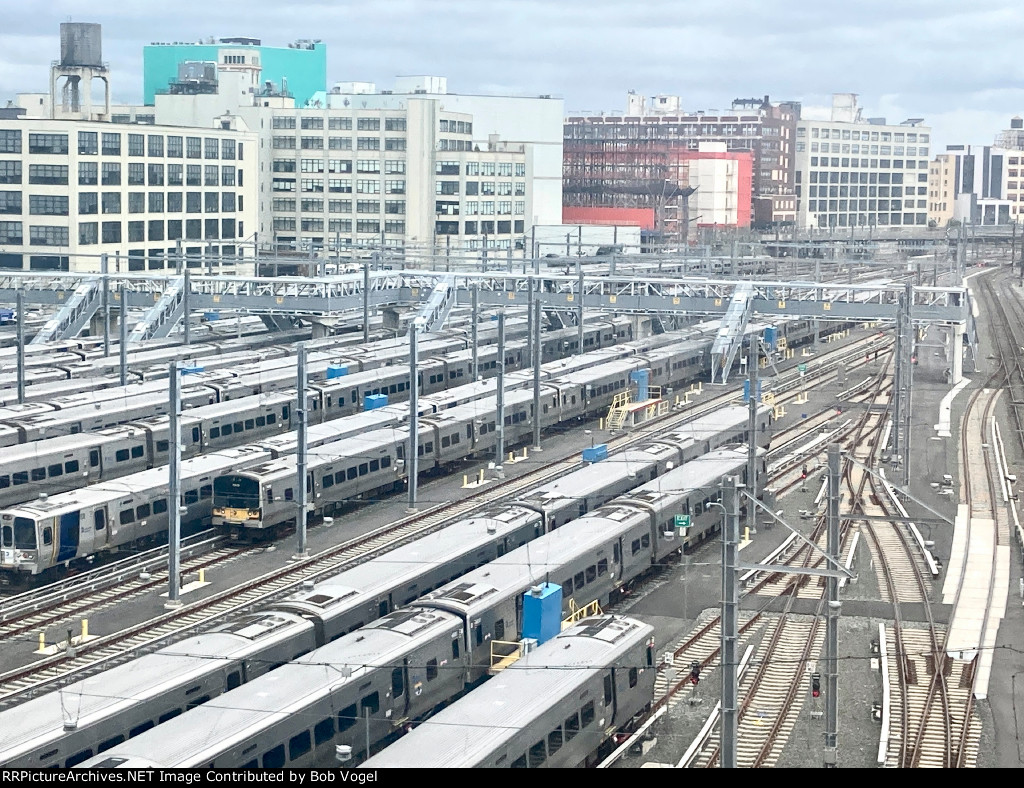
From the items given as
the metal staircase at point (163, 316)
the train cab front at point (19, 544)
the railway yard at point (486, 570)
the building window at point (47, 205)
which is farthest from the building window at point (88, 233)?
the train cab front at point (19, 544)

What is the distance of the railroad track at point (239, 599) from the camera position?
80.8ft

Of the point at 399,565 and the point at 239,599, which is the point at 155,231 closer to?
the point at 239,599

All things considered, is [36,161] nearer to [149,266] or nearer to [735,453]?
[149,266]

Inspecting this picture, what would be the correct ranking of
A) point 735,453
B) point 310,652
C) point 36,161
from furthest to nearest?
1. point 36,161
2. point 735,453
3. point 310,652

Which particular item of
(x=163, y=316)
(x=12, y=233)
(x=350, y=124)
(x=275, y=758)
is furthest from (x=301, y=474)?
(x=350, y=124)

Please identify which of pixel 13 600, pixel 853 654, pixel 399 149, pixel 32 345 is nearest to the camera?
pixel 853 654

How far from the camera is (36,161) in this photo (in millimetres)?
85562

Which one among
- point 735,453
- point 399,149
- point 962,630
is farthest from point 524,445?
point 399,149

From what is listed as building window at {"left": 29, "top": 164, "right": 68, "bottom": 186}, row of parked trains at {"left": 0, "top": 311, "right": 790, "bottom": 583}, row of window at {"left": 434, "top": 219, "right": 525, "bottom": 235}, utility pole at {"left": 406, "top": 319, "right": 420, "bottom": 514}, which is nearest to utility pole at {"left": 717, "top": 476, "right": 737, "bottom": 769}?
row of parked trains at {"left": 0, "top": 311, "right": 790, "bottom": 583}

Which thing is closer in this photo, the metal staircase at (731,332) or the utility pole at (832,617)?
the utility pole at (832,617)

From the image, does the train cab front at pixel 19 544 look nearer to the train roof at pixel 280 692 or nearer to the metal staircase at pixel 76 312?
the train roof at pixel 280 692

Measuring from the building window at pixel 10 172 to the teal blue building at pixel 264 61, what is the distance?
52.2 m

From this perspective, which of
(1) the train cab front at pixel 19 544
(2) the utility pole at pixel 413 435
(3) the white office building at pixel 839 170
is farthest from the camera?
(3) the white office building at pixel 839 170

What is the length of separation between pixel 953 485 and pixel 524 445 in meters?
13.8
